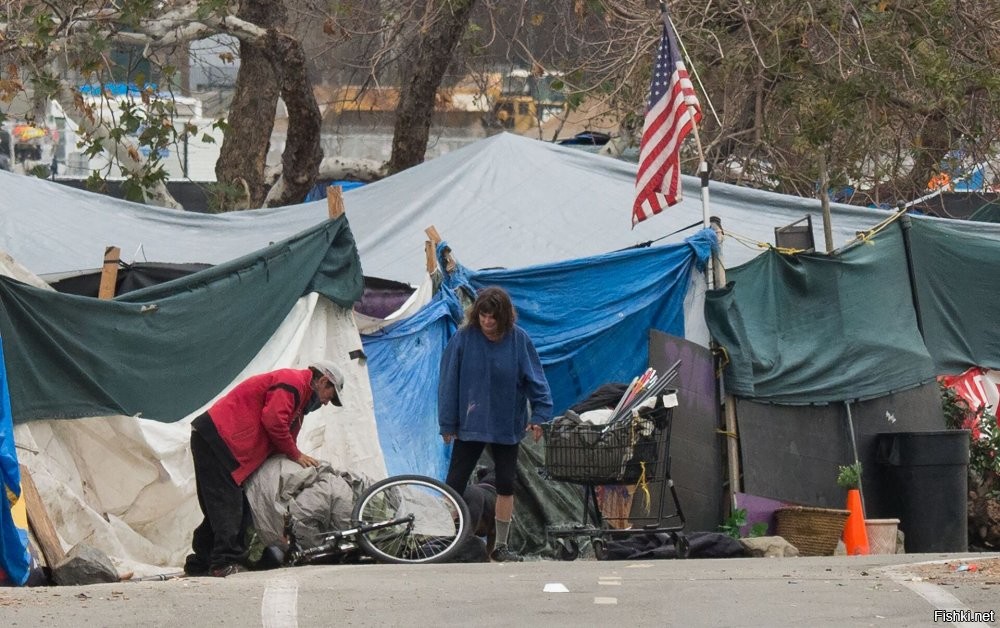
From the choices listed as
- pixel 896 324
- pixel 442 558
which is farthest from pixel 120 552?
pixel 896 324

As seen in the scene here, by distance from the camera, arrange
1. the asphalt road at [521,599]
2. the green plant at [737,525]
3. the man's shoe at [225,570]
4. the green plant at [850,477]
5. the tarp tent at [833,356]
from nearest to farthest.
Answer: the asphalt road at [521,599] → the man's shoe at [225,570] → the green plant at [737,525] → the green plant at [850,477] → the tarp tent at [833,356]

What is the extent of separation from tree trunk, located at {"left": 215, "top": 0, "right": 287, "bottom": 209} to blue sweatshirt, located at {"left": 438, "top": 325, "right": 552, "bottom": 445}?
855 centimetres

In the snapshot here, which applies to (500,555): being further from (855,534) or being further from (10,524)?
(10,524)

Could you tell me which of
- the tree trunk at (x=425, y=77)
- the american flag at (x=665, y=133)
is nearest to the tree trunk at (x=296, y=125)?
the tree trunk at (x=425, y=77)

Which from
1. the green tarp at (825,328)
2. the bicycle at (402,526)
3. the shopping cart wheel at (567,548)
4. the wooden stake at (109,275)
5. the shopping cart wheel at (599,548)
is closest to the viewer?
the bicycle at (402,526)

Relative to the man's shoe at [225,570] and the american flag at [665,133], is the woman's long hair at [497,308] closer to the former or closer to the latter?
the man's shoe at [225,570]

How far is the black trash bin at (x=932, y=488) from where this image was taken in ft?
41.2

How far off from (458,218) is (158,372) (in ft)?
15.6

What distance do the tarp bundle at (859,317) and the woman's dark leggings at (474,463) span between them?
268 centimetres

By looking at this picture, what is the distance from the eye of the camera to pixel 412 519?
9539 millimetres

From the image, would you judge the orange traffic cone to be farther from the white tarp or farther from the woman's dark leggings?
the white tarp

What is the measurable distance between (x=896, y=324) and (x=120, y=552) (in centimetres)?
706

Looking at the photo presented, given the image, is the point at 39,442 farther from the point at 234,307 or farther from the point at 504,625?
the point at 504,625

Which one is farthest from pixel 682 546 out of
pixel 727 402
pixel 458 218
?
pixel 458 218
